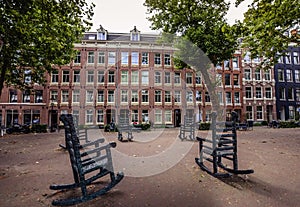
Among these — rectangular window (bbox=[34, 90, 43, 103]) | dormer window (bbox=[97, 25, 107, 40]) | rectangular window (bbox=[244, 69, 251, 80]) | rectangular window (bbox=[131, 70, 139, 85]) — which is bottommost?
rectangular window (bbox=[34, 90, 43, 103])

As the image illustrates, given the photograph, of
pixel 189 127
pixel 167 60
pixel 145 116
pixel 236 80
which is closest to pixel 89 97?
pixel 145 116

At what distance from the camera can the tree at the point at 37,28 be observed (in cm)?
550

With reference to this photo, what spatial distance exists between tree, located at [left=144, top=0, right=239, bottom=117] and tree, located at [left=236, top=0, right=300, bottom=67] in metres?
5.62

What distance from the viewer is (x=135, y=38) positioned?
27.2 m

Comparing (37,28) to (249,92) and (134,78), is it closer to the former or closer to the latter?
(134,78)

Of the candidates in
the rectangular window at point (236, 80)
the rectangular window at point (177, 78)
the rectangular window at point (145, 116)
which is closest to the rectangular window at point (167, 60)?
the rectangular window at point (177, 78)

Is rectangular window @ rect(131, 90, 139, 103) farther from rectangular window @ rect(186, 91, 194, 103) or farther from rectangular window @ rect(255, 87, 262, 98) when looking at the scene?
rectangular window @ rect(255, 87, 262, 98)

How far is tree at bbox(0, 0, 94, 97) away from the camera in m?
5.50

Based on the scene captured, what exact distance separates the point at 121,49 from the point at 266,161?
24.3 meters

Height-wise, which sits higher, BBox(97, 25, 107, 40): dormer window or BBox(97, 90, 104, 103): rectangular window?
BBox(97, 25, 107, 40): dormer window

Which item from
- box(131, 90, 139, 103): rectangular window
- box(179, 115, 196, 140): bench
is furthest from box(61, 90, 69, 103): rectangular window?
box(179, 115, 196, 140): bench

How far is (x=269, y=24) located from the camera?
661 cm

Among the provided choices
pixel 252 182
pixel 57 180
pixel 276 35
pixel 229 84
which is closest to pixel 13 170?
pixel 57 180

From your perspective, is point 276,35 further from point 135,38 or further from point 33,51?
point 135,38
